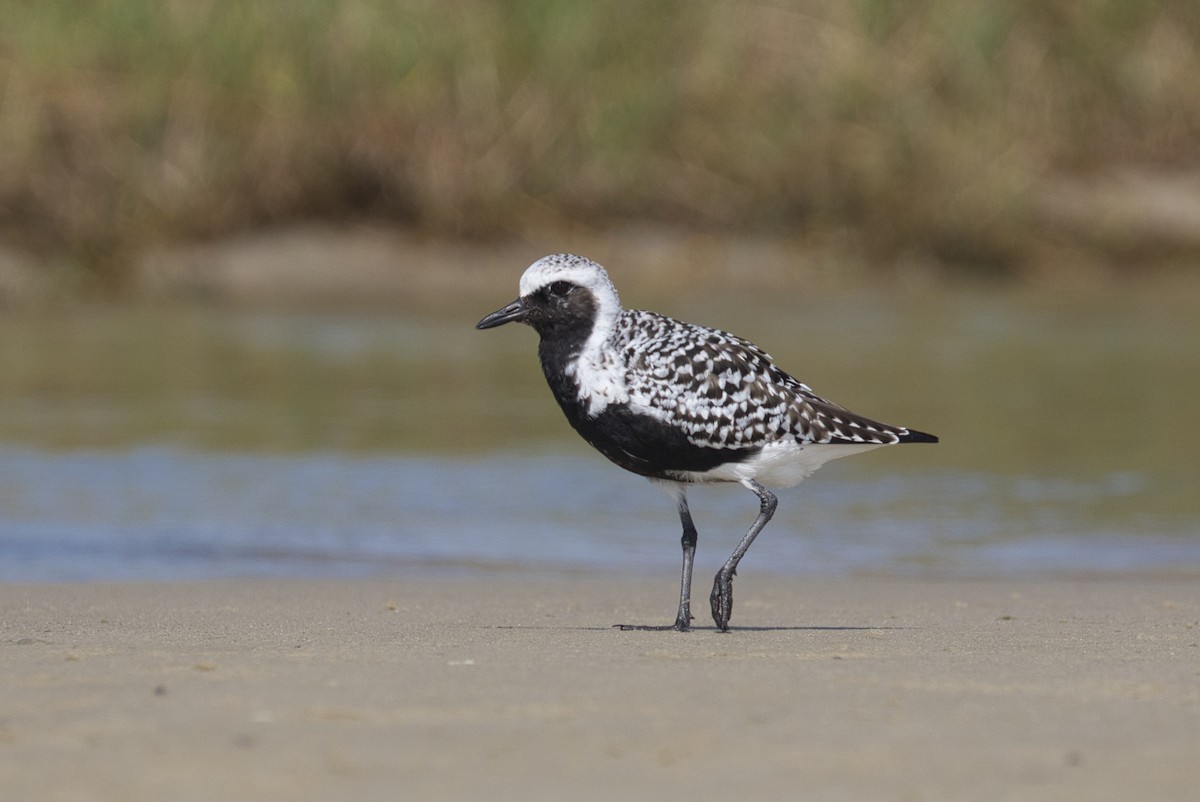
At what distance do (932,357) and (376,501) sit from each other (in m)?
6.10

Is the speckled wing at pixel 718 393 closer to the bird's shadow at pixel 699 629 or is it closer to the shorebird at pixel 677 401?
the shorebird at pixel 677 401

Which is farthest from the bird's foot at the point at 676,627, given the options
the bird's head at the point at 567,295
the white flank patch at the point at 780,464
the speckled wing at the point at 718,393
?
the bird's head at the point at 567,295

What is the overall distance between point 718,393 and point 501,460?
4.58 metres

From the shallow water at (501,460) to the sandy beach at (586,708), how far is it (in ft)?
6.78

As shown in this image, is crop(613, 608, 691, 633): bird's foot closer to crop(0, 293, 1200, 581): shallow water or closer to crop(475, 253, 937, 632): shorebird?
crop(475, 253, 937, 632): shorebird

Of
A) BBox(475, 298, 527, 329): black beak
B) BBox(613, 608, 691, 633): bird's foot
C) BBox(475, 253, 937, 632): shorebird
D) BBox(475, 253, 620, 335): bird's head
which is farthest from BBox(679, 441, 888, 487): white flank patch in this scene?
BBox(475, 298, 527, 329): black beak

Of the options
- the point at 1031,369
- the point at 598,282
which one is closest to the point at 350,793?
the point at 598,282

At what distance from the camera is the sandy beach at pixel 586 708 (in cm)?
392

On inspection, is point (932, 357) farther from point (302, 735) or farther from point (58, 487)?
point (302, 735)

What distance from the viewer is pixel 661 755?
4.12 m

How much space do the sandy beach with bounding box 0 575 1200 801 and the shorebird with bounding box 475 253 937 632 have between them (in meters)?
0.55

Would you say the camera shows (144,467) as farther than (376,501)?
Yes

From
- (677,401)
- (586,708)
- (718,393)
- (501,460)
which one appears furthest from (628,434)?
(501,460)

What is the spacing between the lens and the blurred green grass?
19.0 metres
